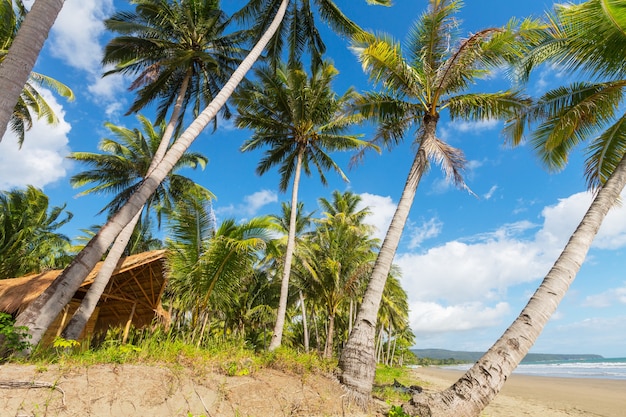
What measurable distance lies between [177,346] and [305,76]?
11329mm

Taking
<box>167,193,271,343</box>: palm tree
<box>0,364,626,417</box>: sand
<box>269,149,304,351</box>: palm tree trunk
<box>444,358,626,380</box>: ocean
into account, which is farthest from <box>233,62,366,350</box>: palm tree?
<box>444,358,626,380</box>: ocean

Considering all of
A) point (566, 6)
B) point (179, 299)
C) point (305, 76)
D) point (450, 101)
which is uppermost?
point (305, 76)

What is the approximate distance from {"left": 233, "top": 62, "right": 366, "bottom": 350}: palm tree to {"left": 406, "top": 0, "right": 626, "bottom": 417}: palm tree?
7.04 metres

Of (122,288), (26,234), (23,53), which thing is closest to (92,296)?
(23,53)

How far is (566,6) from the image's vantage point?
6172 millimetres

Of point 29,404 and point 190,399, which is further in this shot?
point 190,399

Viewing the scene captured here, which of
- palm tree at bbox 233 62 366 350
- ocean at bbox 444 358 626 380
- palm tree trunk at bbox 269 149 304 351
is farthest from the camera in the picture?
ocean at bbox 444 358 626 380

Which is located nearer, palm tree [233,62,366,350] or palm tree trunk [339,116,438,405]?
palm tree trunk [339,116,438,405]

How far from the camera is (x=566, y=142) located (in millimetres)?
7680

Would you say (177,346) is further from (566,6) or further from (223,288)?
(566,6)

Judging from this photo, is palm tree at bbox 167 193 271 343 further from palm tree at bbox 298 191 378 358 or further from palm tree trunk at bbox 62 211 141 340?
palm tree at bbox 298 191 378 358

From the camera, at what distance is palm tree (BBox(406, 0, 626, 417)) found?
4.01 metres

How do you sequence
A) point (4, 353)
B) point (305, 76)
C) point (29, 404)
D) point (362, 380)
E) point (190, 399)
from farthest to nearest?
1. point (305, 76)
2. point (362, 380)
3. point (4, 353)
4. point (190, 399)
5. point (29, 404)

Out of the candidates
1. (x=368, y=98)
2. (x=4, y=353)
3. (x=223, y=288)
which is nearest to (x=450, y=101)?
(x=368, y=98)
